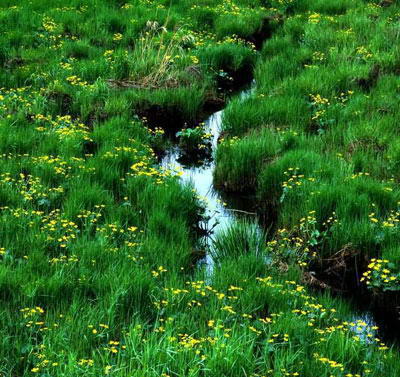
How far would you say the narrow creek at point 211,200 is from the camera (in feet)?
19.7

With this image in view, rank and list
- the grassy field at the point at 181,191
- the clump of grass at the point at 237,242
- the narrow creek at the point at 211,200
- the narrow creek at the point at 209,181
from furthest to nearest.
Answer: the narrow creek at the point at 209,181, the clump of grass at the point at 237,242, the narrow creek at the point at 211,200, the grassy field at the point at 181,191

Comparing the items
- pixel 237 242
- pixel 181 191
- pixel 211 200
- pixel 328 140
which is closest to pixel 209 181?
pixel 211 200

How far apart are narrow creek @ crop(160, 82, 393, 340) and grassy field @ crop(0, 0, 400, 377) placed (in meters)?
0.12

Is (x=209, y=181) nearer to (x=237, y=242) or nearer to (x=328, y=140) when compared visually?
(x=328, y=140)

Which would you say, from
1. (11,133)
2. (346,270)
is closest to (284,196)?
(346,270)

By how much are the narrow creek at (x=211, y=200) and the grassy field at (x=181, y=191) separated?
117 millimetres

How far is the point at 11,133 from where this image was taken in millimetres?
8234

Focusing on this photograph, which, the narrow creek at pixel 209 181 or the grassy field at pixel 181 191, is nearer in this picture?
the grassy field at pixel 181 191

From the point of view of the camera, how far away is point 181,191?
744cm

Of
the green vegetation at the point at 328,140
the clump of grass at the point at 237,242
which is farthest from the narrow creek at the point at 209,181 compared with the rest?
the green vegetation at the point at 328,140

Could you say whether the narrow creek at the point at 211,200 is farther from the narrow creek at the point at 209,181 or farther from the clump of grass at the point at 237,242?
the clump of grass at the point at 237,242

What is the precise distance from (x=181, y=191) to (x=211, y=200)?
0.79 metres

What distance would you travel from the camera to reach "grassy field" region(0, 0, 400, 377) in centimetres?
486

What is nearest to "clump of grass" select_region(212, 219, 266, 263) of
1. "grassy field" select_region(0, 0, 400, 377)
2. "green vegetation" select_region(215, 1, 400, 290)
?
"grassy field" select_region(0, 0, 400, 377)
